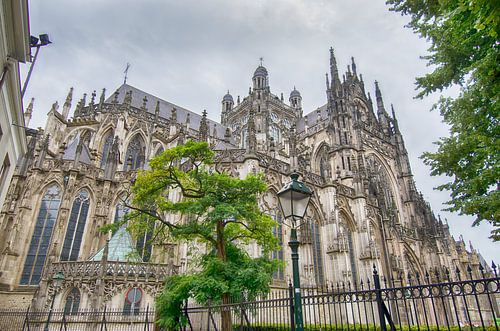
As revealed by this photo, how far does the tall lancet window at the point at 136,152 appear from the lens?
2671 centimetres

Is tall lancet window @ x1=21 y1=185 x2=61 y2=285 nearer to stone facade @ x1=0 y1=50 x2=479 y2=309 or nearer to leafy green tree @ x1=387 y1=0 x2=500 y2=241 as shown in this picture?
stone facade @ x1=0 y1=50 x2=479 y2=309

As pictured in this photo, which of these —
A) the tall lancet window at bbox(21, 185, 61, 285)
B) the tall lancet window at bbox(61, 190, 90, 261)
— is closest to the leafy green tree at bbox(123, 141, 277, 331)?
the tall lancet window at bbox(61, 190, 90, 261)

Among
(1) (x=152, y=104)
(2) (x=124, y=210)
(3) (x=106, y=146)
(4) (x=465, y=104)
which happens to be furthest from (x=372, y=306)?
(1) (x=152, y=104)

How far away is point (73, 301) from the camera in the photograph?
14969 mm

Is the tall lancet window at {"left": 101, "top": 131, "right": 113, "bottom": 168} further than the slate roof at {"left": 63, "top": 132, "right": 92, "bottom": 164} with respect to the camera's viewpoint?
Yes

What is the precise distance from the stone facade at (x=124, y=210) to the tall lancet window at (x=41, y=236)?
0.06 meters

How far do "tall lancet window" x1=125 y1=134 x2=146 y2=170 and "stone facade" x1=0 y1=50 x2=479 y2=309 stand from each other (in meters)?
0.10

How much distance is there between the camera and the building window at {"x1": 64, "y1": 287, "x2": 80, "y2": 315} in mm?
14716

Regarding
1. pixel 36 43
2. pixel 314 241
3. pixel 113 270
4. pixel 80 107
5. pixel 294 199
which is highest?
pixel 80 107

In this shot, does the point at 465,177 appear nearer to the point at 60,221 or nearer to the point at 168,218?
the point at 168,218

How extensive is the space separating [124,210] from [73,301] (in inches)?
283

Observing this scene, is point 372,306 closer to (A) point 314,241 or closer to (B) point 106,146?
(A) point 314,241

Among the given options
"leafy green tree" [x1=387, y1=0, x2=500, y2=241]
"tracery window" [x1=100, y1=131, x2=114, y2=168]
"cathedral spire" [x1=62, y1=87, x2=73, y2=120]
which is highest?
"cathedral spire" [x1=62, y1=87, x2=73, y2=120]

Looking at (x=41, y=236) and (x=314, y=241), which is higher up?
(x=314, y=241)
